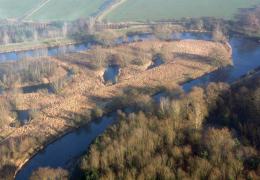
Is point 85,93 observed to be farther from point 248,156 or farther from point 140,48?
point 248,156

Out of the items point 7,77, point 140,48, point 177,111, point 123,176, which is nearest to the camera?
point 123,176

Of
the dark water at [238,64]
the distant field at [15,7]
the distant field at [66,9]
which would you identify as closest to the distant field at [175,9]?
the distant field at [66,9]

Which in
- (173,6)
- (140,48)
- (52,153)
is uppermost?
(173,6)

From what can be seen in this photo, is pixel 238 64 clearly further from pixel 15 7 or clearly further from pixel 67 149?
pixel 15 7

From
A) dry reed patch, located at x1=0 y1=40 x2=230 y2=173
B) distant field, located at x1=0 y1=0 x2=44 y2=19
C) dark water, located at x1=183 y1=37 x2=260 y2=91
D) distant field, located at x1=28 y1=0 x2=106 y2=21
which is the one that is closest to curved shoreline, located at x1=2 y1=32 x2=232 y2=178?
dry reed patch, located at x1=0 y1=40 x2=230 y2=173

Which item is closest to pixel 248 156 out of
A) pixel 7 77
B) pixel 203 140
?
pixel 203 140

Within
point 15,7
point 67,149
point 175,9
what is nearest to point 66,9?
point 15,7
